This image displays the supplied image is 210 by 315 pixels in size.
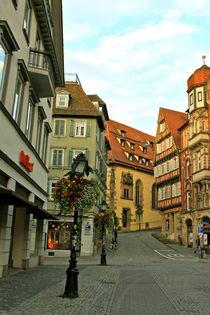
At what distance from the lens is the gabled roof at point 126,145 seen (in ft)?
219

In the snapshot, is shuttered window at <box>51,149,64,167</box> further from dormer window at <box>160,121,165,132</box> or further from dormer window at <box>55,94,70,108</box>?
dormer window at <box>160,121,165,132</box>

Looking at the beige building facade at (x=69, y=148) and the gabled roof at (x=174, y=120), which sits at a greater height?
the gabled roof at (x=174, y=120)

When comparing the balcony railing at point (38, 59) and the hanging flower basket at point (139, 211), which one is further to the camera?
the hanging flower basket at point (139, 211)

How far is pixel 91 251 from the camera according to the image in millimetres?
32812

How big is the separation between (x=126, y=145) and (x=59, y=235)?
41123 mm

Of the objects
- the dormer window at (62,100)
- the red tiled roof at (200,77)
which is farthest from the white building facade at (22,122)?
the red tiled roof at (200,77)

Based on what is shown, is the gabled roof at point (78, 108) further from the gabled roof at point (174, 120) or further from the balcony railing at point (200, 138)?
the gabled roof at point (174, 120)

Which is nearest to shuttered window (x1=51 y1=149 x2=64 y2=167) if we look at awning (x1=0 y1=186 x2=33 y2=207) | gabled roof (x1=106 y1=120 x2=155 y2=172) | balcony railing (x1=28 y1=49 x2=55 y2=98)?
balcony railing (x1=28 y1=49 x2=55 y2=98)

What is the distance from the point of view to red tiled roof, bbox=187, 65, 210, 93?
41500 mm

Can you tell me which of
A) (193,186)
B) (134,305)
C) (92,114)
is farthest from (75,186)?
(193,186)

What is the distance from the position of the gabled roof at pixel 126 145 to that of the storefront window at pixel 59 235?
3145cm

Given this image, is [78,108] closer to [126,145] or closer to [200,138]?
[200,138]

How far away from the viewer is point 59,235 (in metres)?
34.1

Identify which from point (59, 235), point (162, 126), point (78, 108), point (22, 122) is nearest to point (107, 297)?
point (22, 122)
